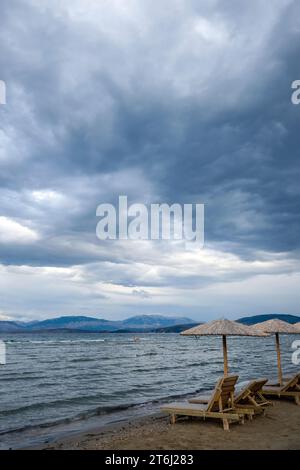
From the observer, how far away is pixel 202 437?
8914 millimetres

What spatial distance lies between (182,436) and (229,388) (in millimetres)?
1854

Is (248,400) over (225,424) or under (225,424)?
over

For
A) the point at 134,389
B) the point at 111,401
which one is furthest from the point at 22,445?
the point at 134,389

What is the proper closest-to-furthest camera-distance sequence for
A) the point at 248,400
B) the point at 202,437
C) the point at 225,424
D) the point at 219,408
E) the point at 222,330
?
the point at 202,437
the point at 225,424
the point at 219,408
the point at 222,330
the point at 248,400

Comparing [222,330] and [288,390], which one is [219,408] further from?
[288,390]

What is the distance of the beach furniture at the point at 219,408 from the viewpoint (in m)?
9.78

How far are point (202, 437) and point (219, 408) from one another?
1370mm

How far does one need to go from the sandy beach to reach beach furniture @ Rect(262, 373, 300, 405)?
7.07 feet

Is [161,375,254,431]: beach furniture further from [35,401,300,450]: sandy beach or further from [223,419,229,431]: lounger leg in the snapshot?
[35,401,300,450]: sandy beach

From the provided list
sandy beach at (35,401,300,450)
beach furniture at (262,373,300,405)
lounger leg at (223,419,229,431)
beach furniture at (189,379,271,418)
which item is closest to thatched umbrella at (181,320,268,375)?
beach furniture at (189,379,271,418)

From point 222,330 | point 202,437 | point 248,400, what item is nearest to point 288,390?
point 248,400

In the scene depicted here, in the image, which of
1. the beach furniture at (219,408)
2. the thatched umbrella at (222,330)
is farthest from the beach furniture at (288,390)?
the beach furniture at (219,408)

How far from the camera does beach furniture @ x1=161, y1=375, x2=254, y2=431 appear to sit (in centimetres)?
978
